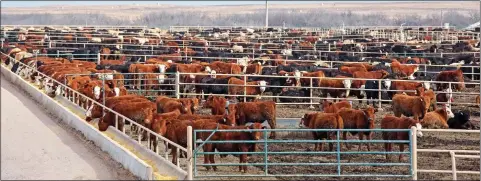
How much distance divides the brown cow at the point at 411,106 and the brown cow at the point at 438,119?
0.74 ft

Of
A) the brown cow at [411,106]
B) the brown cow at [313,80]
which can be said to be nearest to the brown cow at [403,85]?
the brown cow at [313,80]

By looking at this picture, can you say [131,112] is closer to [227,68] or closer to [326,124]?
[326,124]

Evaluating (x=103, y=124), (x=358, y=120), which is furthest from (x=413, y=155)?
(x=103, y=124)

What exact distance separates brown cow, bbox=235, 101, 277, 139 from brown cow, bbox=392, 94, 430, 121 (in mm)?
2949

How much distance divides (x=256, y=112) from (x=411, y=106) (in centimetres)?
341

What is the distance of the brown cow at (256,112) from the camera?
1825 centimetres

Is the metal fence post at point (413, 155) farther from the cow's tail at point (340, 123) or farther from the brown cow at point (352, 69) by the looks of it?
the brown cow at point (352, 69)

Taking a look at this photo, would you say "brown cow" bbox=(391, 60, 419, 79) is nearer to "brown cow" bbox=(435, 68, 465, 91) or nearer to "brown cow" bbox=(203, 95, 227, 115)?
"brown cow" bbox=(435, 68, 465, 91)

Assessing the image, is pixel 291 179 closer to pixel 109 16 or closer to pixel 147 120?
pixel 147 120

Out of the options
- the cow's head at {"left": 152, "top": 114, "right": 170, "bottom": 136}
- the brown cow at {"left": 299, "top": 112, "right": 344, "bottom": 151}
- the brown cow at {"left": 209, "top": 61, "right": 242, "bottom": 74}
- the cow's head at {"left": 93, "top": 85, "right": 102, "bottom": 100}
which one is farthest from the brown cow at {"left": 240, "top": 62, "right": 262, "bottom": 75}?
the cow's head at {"left": 152, "top": 114, "right": 170, "bottom": 136}

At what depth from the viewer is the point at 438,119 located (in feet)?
62.3

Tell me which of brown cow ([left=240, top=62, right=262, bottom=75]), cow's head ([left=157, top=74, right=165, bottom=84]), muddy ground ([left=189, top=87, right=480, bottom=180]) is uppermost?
brown cow ([left=240, top=62, right=262, bottom=75])

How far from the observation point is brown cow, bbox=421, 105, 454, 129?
61.7ft

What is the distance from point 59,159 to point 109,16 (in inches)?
5992
